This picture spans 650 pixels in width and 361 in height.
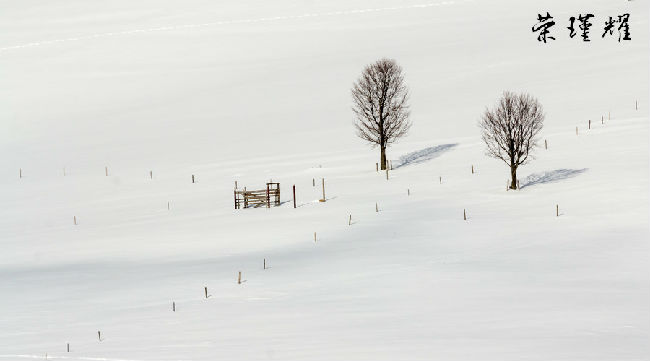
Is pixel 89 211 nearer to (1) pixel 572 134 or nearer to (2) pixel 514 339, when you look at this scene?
(1) pixel 572 134

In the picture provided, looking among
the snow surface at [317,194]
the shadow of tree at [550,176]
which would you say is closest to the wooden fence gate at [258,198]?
the snow surface at [317,194]

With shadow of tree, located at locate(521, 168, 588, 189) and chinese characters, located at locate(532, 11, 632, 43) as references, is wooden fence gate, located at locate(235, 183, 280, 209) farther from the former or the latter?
chinese characters, located at locate(532, 11, 632, 43)

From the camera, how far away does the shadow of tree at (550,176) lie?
62.7 meters

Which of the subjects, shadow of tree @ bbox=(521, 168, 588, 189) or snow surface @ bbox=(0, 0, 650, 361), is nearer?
snow surface @ bbox=(0, 0, 650, 361)

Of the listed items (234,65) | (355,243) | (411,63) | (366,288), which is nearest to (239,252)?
(355,243)

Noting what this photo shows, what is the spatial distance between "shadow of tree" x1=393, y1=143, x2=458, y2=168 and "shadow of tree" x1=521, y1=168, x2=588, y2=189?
11942mm

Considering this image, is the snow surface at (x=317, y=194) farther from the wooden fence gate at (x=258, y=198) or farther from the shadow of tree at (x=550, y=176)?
the wooden fence gate at (x=258, y=198)

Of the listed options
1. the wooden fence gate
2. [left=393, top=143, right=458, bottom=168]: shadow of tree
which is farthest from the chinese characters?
the wooden fence gate

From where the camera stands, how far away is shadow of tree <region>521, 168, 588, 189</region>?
62.7m

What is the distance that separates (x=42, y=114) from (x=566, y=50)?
58.8 meters

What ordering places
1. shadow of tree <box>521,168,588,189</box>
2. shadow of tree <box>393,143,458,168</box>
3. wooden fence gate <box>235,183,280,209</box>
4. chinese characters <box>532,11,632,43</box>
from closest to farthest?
shadow of tree <box>521,168,588,189</box> < wooden fence gate <box>235,183,280,209</box> < shadow of tree <box>393,143,458,168</box> < chinese characters <box>532,11,632,43</box>

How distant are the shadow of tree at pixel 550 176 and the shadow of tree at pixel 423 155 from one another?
11942 mm

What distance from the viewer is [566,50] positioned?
114 m

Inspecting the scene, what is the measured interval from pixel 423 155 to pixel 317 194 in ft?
45.5
